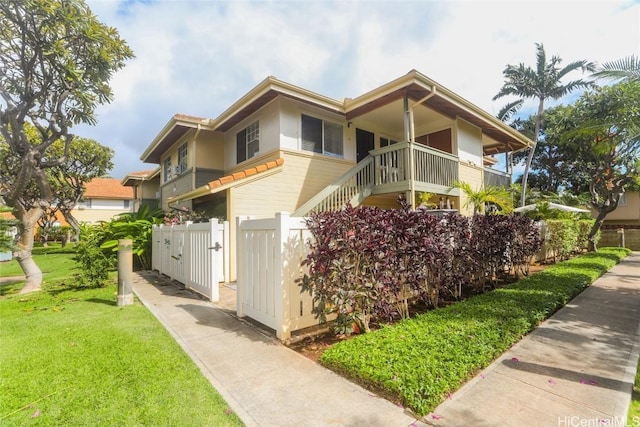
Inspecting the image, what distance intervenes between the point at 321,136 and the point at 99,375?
9.15 m

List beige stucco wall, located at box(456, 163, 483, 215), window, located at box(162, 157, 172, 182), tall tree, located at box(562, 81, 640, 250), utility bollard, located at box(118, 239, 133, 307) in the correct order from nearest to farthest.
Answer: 1. utility bollard, located at box(118, 239, 133, 307)
2. tall tree, located at box(562, 81, 640, 250)
3. beige stucco wall, located at box(456, 163, 483, 215)
4. window, located at box(162, 157, 172, 182)

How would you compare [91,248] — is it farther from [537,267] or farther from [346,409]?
[537,267]

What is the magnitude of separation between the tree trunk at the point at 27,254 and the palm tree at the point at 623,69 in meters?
15.3

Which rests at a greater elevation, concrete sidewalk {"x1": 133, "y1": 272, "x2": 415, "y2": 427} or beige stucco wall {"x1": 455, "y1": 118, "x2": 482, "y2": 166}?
beige stucco wall {"x1": 455, "y1": 118, "x2": 482, "y2": 166}

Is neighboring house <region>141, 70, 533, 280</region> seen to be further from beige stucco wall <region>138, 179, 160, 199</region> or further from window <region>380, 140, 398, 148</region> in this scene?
beige stucco wall <region>138, 179, 160, 199</region>

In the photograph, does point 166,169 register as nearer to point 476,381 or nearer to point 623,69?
point 476,381

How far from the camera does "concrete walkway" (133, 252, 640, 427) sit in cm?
248

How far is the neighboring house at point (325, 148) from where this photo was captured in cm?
921

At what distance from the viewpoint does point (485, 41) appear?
8.77m

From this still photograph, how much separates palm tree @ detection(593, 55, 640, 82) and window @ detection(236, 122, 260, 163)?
10.1 meters

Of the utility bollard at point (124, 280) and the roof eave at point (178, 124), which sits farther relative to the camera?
the roof eave at point (178, 124)

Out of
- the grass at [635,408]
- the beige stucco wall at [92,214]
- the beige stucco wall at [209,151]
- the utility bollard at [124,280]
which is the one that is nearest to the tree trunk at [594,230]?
the grass at [635,408]

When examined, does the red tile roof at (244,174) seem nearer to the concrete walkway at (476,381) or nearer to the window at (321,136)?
the window at (321,136)

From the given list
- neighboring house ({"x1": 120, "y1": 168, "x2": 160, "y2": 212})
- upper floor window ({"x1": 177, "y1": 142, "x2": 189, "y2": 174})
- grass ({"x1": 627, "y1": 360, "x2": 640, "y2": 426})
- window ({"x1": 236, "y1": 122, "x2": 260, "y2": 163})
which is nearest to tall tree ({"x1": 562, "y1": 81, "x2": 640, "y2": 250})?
grass ({"x1": 627, "y1": 360, "x2": 640, "y2": 426})
